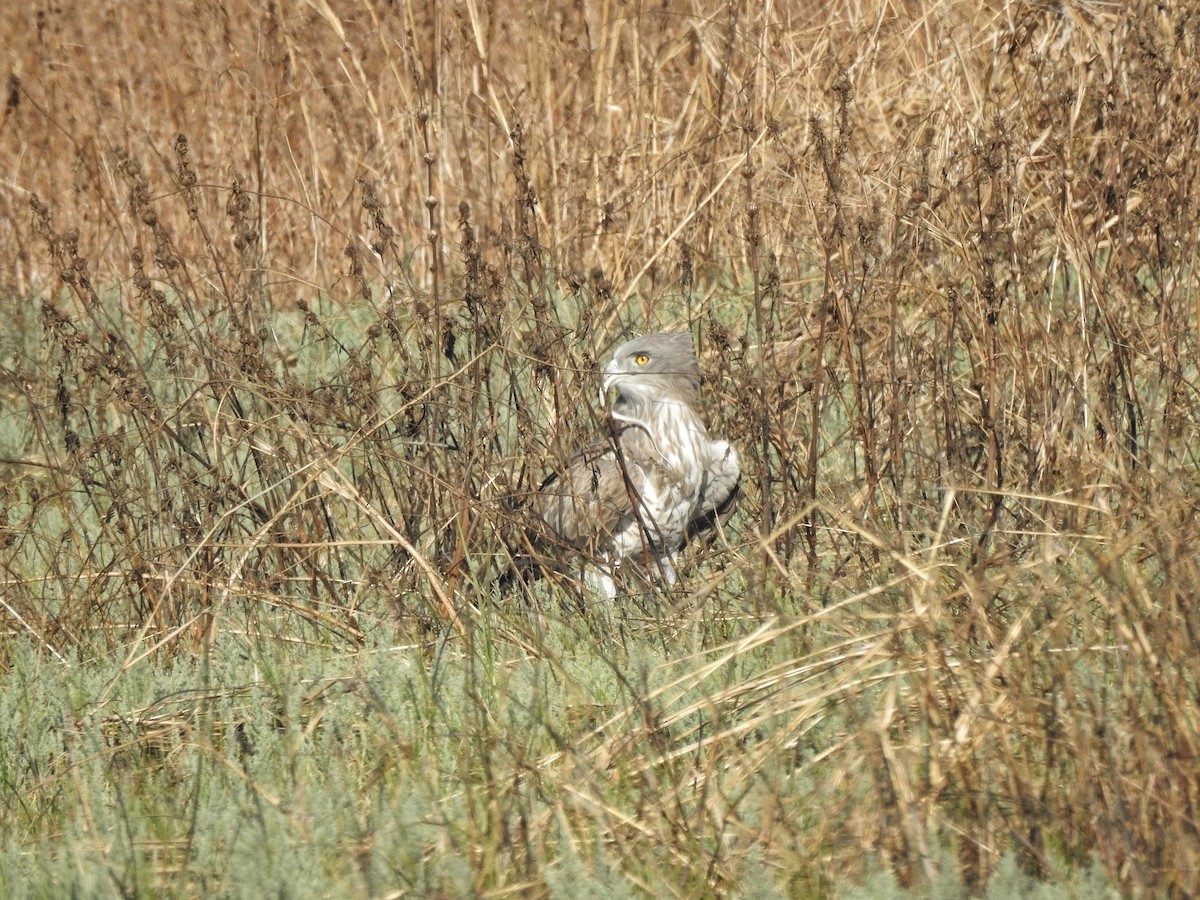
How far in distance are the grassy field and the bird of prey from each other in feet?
0.42

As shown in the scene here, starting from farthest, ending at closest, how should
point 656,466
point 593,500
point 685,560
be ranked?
point 593,500 < point 656,466 < point 685,560

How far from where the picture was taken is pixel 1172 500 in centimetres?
258

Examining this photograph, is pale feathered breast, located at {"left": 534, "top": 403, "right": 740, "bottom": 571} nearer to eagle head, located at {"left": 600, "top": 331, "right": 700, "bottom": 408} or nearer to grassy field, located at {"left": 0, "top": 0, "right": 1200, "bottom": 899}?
eagle head, located at {"left": 600, "top": 331, "right": 700, "bottom": 408}

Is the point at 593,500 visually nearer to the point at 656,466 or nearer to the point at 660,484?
the point at 660,484

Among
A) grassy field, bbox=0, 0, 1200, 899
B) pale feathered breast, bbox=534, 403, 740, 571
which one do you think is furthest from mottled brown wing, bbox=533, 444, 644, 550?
grassy field, bbox=0, 0, 1200, 899

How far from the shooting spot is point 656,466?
4.29 m

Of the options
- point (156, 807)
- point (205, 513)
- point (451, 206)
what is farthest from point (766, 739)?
point (451, 206)

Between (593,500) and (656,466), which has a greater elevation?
(656,466)

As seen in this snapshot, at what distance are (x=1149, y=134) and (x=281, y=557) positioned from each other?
8.49 feet

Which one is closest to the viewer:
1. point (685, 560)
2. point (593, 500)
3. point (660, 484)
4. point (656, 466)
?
point (685, 560)

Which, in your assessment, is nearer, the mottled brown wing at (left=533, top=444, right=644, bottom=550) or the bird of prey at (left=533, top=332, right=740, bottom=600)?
the mottled brown wing at (left=533, top=444, right=644, bottom=550)

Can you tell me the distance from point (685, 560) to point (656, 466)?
1.05 feet

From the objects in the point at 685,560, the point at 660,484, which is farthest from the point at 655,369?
the point at 685,560

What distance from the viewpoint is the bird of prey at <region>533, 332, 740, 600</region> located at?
4.42m
